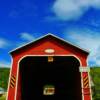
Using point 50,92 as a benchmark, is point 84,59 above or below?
above

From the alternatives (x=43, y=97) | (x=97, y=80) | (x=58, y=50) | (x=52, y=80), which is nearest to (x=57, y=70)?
(x=52, y=80)

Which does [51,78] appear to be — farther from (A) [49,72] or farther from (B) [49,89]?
(B) [49,89]

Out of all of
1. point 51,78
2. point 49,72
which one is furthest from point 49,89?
point 49,72

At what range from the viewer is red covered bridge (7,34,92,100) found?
57.2ft

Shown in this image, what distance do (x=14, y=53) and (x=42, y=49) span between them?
74.8 inches

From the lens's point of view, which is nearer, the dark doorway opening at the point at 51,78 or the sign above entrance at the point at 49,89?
the dark doorway opening at the point at 51,78

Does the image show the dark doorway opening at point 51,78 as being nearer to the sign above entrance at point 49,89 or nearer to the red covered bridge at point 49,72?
the red covered bridge at point 49,72

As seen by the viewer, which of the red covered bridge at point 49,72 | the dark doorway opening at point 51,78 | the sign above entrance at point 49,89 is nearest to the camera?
the red covered bridge at point 49,72

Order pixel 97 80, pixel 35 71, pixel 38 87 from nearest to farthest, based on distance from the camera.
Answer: pixel 35 71
pixel 38 87
pixel 97 80

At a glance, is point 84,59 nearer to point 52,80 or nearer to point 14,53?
point 14,53

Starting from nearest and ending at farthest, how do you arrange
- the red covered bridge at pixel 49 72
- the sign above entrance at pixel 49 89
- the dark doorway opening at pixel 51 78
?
the red covered bridge at pixel 49 72 → the dark doorway opening at pixel 51 78 → the sign above entrance at pixel 49 89

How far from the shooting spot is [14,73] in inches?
688

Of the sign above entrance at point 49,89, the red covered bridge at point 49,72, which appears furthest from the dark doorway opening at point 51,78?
the sign above entrance at point 49,89

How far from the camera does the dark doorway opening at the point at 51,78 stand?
2073cm
